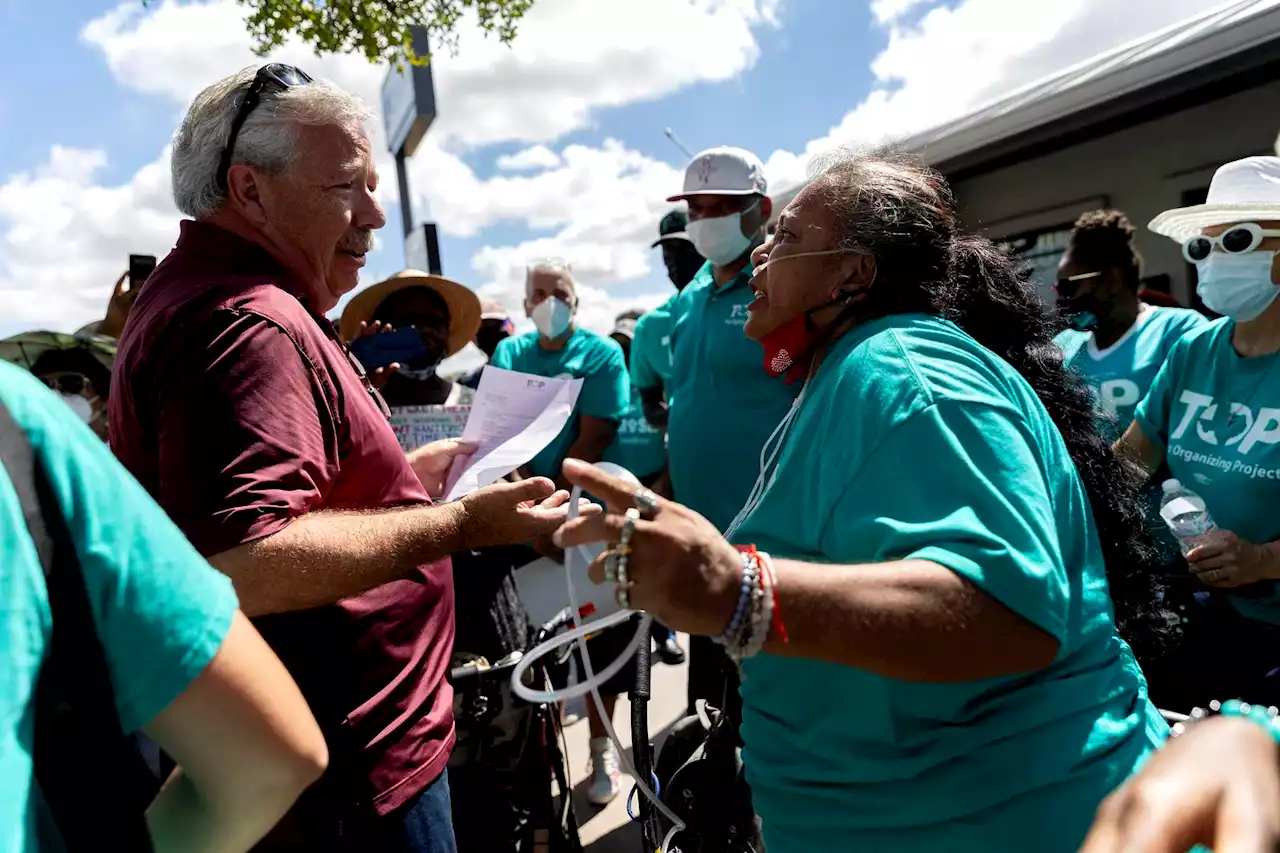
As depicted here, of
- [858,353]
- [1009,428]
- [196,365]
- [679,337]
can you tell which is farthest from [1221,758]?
[679,337]

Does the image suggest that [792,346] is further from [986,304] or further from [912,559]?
[912,559]

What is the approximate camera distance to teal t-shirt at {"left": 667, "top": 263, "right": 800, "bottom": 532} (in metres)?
3.27

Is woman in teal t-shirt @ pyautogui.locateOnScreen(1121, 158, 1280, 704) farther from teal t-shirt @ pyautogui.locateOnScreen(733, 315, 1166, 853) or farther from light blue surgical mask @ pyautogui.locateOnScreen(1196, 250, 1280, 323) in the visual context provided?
teal t-shirt @ pyautogui.locateOnScreen(733, 315, 1166, 853)

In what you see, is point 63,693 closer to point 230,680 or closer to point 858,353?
point 230,680

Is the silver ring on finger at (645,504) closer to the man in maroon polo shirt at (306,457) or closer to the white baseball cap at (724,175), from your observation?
the man in maroon polo shirt at (306,457)

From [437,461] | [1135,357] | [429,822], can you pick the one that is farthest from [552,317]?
[429,822]

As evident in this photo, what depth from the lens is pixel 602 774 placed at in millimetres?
3947

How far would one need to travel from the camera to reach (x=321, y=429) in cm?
150

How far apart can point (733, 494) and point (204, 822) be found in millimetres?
2537

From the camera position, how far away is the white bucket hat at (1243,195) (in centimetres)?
261

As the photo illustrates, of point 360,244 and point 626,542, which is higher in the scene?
point 360,244

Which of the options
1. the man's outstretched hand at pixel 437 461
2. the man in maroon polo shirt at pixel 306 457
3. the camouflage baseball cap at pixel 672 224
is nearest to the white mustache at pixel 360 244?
the man in maroon polo shirt at pixel 306 457

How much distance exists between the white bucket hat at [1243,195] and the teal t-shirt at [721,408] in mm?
1428

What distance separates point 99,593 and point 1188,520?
264 centimetres
